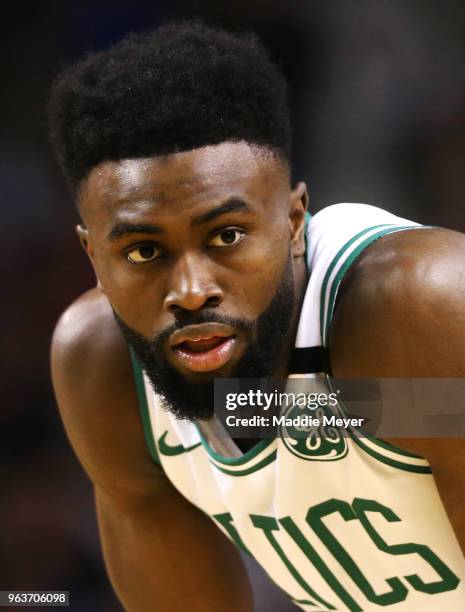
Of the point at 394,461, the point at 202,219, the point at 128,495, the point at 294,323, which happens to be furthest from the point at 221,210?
the point at 128,495

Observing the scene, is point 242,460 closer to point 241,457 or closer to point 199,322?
point 241,457

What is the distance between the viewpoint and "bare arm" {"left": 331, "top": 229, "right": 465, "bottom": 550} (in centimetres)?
116

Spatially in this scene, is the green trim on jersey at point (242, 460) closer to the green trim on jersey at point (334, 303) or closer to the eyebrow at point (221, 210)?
the green trim on jersey at point (334, 303)

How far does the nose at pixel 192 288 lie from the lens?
1242 millimetres

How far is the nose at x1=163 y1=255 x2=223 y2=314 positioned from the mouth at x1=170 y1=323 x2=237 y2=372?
36mm

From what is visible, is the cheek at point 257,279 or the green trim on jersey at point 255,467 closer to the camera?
the cheek at point 257,279

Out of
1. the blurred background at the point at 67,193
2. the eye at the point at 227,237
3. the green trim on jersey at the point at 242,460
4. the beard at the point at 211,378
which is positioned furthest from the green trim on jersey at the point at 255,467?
the blurred background at the point at 67,193

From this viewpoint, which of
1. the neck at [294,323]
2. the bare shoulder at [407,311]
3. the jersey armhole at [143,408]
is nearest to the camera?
the bare shoulder at [407,311]

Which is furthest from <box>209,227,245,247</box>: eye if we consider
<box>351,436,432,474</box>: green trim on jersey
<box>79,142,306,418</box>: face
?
<box>351,436,432,474</box>: green trim on jersey

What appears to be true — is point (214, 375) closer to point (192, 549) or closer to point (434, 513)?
point (434, 513)

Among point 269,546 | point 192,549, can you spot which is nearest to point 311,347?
point 269,546

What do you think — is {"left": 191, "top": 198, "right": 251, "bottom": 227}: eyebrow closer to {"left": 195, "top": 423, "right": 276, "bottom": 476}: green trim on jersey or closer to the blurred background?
{"left": 195, "top": 423, "right": 276, "bottom": 476}: green trim on jersey

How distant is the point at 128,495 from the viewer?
1794 mm

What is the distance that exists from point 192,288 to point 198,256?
5cm
